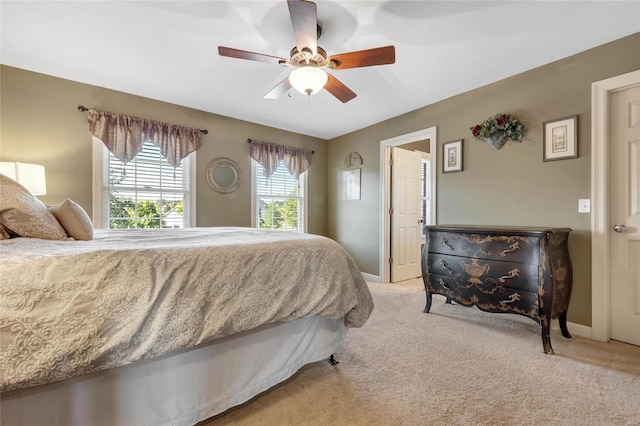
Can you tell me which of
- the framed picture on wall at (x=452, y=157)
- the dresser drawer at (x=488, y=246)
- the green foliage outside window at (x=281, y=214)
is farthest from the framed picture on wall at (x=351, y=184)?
the dresser drawer at (x=488, y=246)

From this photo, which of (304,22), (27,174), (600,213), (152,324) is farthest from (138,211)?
(600,213)

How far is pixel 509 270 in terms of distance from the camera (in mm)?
2232

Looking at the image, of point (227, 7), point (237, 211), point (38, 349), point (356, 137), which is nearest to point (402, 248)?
point (356, 137)

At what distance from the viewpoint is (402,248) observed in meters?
4.28

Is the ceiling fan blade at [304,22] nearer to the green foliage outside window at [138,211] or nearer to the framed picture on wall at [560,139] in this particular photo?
the framed picture on wall at [560,139]

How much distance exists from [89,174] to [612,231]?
16.8ft

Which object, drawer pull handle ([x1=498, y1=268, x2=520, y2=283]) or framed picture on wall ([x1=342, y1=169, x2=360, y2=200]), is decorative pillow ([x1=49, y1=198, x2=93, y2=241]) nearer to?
drawer pull handle ([x1=498, y1=268, x2=520, y2=283])

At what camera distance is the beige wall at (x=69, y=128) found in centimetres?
261

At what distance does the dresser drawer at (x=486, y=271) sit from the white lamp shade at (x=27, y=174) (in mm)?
3743

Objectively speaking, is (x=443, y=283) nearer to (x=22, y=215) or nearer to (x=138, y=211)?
(x=22, y=215)

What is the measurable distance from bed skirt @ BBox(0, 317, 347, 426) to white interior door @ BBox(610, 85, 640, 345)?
2.53 meters

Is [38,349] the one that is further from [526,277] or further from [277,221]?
[277,221]

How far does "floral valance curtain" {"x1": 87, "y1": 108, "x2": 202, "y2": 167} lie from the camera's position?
295 cm

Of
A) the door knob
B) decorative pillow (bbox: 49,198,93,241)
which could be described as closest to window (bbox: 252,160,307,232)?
decorative pillow (bbox: 49,198,93,241)
